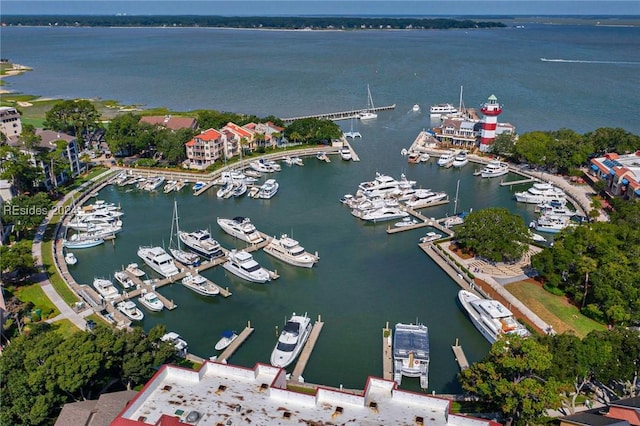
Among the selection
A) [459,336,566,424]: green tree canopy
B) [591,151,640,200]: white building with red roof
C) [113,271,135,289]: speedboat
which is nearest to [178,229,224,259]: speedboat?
[113,271,135,289]: speedboat

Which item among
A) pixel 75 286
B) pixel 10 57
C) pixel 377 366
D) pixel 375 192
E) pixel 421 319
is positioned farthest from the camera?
pixel 10 57

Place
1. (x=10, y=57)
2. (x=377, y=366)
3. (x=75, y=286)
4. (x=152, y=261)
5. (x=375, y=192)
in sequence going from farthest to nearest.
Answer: (x=10, y=57) → (x=375, y=192) → (x=152, y=261) → (x=75, y=286) → (x=377, y=366)

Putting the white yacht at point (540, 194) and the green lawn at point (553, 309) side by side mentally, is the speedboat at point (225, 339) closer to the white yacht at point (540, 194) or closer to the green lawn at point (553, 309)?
the green lawn at point (553, 309)

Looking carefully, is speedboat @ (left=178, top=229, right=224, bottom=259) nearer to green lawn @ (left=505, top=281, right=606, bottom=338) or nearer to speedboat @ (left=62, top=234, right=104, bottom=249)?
speedboat @ (left=62, top=234, right=104, bottom=249)

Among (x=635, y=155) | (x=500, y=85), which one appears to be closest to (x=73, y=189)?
(x=635, y=155)

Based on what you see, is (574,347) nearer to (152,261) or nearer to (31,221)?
(152,261)

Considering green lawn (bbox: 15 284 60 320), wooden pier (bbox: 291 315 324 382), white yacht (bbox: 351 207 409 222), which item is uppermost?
white yacht (bbox: 351 207 409 222)
